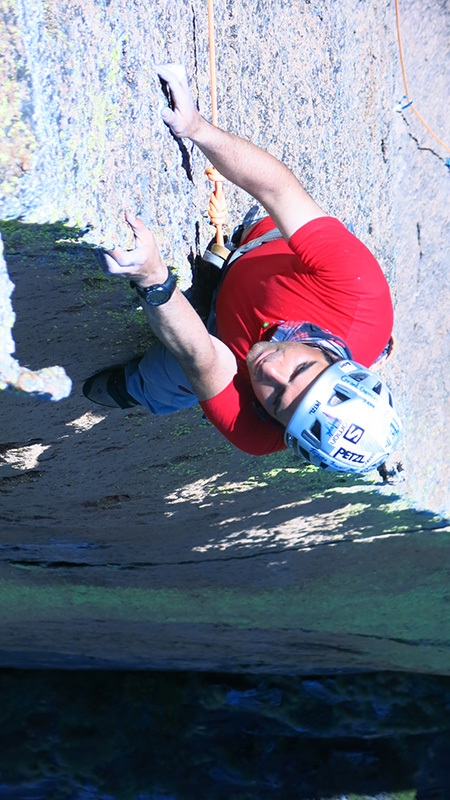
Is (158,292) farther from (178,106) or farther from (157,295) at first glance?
(178,106)

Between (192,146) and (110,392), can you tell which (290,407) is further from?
(192,146)

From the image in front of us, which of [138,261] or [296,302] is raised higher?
[138,261]

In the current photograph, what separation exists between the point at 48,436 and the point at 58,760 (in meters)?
2.63

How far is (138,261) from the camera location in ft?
3.99

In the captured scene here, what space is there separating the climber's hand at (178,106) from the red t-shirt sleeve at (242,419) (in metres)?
0.44

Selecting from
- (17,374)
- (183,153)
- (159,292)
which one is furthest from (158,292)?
(183,153)

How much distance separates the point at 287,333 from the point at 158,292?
0.89 feet

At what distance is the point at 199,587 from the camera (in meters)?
2.68

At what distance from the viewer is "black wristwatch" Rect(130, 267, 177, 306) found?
126 centimetres

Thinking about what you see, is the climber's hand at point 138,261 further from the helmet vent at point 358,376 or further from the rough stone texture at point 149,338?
the helmet vent at point 358,376

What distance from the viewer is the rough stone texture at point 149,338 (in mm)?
1212

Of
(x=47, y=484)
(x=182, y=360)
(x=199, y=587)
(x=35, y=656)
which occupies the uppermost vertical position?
(x=182, y=360)

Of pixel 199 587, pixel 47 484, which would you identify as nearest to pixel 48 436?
pixel 47 484

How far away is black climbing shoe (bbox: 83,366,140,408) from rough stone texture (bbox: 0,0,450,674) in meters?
0.03
